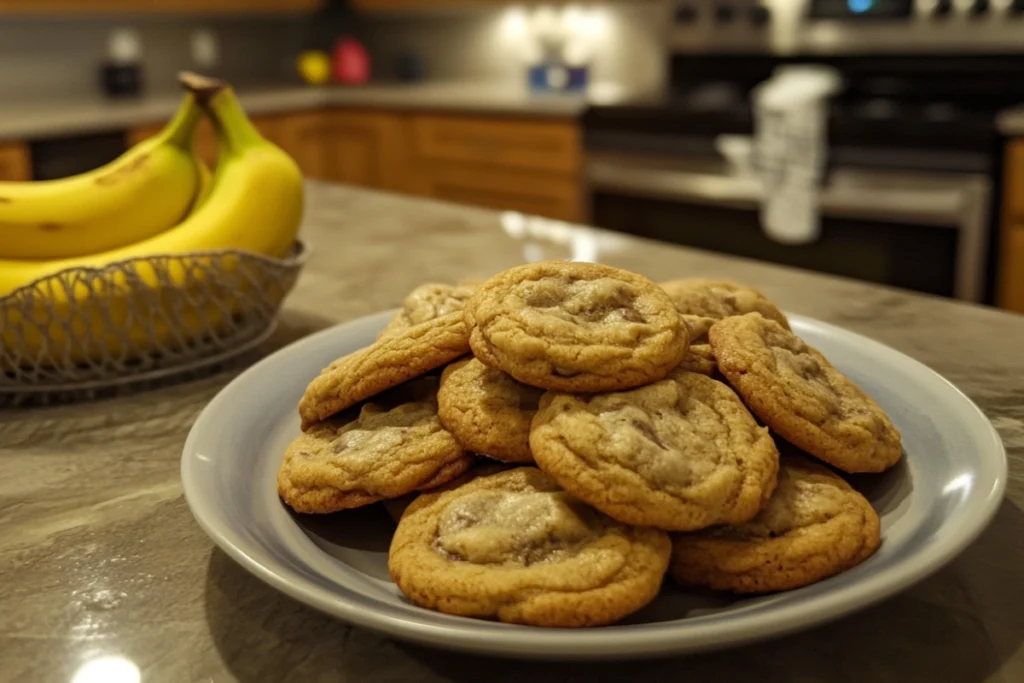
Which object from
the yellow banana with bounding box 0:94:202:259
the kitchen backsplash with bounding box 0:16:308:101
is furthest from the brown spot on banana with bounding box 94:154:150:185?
the kitchen backsplash with bounding box 0:16:308:101

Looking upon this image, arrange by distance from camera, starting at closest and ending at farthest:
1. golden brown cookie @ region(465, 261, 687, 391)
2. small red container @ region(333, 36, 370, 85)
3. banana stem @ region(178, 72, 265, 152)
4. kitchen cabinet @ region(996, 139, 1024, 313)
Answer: golden brown cookie @ region(465, 261, 687, 391), banana stem @ region(178, 72, 265, 152), kitchen cabinet @ region(996, 139, 1024, 313), small red container @ region(333, 36, 370, 85)

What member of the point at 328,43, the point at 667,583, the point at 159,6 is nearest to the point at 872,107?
the point at 667,583

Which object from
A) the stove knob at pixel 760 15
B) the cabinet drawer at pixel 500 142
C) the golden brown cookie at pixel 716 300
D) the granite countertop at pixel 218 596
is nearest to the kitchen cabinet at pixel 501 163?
the cabinet drawer at pixel 500 142

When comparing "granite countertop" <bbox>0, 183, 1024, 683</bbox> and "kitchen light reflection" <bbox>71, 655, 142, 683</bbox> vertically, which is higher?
"granite countertop" <bbox>0, 183, 1024, 683</bbox>

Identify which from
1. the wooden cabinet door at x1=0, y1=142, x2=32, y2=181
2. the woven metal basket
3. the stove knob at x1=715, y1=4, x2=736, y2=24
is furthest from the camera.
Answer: the stove knob at x1=715, y1=4, x2=736, y2=24

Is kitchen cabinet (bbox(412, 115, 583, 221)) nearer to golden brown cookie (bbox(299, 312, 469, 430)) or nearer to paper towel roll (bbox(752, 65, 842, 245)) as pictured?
paper towel roll (bbox(752, 65, 842, 245))

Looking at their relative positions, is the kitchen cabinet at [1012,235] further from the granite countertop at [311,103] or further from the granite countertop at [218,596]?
the granite countertop at [218,596]

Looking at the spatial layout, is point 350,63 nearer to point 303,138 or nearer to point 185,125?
point 303,138
